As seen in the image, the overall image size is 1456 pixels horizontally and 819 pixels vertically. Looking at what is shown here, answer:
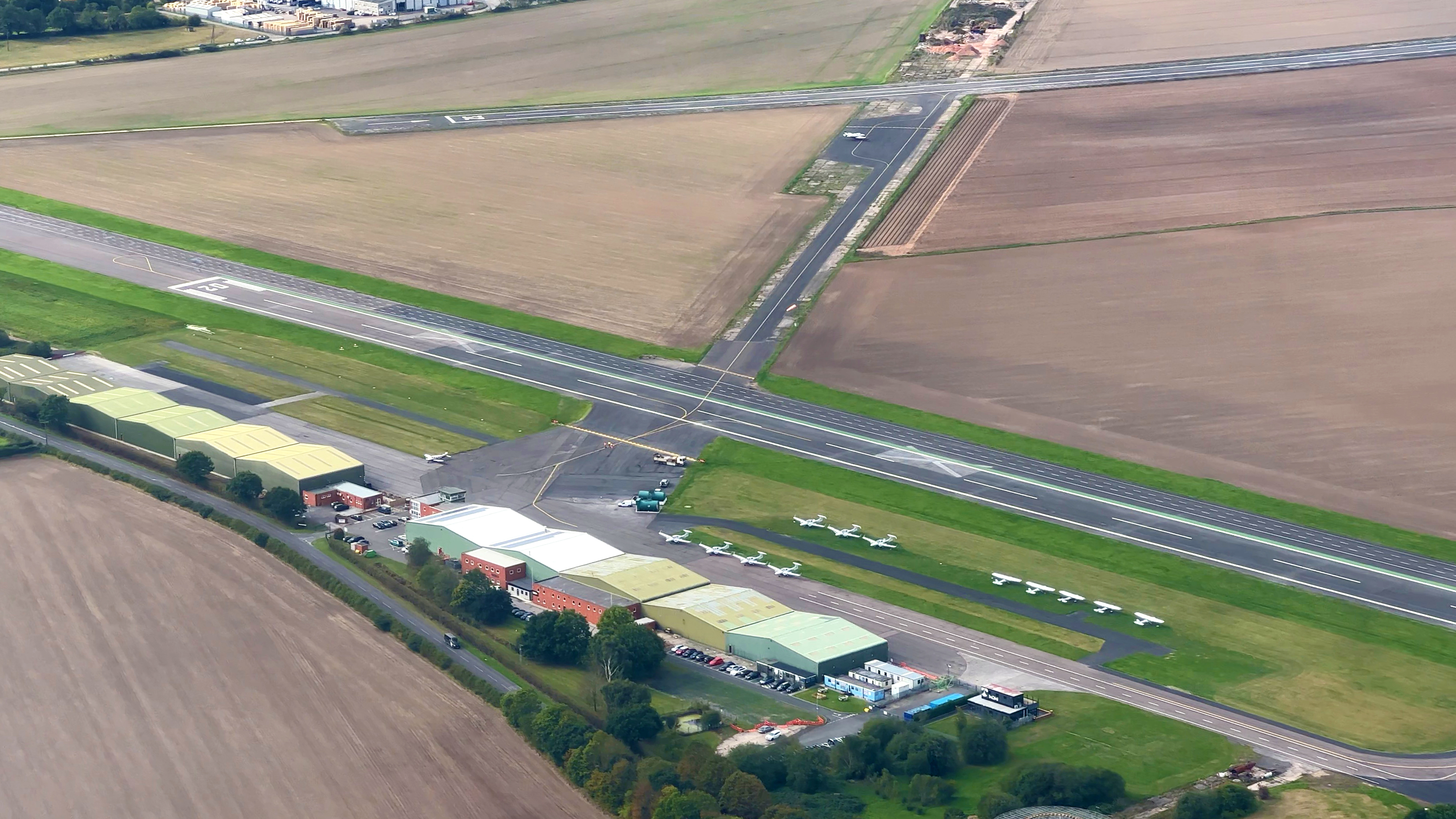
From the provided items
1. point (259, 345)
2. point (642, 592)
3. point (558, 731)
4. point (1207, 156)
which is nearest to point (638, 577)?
point (642, 592)

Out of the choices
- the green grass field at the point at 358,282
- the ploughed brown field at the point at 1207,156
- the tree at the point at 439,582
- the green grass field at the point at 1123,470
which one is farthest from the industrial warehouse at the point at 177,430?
the ploughed brown field at the point at 1207,156

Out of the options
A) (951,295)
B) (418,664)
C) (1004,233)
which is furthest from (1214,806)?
(1004,233)

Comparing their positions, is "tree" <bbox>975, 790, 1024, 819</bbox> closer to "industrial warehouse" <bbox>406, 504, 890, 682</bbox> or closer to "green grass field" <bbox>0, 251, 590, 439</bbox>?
"industrial warehouse" <bbox>406, 504, 890, 682</bbox>

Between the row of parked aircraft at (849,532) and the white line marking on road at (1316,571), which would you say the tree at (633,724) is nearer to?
the row of parked aircraft at (849,532)

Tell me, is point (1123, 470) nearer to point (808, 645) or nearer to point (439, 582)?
point (808, 645)

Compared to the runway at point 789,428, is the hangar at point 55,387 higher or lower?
lower

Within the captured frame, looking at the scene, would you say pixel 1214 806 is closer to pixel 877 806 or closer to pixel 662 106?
pixel 877 806
